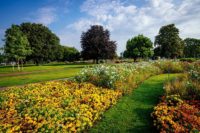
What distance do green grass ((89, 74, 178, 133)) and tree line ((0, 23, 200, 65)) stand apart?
28.4m

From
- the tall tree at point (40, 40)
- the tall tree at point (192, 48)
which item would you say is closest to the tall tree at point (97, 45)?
the tall tree at point (40, 40)

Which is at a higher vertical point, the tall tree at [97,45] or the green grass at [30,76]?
the tall tree at [97,45]

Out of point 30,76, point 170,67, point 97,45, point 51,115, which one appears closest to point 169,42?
point 97,45

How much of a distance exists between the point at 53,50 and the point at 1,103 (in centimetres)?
5125

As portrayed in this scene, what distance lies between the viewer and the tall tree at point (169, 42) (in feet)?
202

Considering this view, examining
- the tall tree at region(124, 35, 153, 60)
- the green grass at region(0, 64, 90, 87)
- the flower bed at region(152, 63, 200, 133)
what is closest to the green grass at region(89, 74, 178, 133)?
the flower bed at region(152, 63, 200, 133)

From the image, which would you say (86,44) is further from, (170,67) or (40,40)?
(170,67)

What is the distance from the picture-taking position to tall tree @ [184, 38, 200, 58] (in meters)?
80.7

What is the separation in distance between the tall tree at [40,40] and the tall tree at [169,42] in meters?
37.4

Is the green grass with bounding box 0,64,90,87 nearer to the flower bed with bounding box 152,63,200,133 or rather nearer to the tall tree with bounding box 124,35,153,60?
the flower bed with bounding box 152,63,200,133

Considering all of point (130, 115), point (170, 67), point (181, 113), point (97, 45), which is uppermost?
point (97, 45)

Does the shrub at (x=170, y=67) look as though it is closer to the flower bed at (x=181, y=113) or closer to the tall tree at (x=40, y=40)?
the flower bed at (x=181, y=113)

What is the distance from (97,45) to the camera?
4125cm

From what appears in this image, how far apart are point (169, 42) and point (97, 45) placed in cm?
3256
